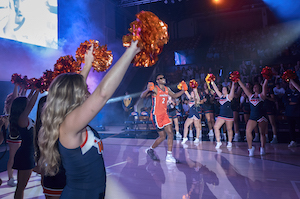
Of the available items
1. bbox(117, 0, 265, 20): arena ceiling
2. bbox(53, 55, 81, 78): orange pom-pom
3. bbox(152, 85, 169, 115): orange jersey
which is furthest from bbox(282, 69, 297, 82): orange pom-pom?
bbox(117, 0, 265, 20): arena ceiling

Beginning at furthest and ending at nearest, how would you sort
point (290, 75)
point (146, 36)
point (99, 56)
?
point (290, 75), point (99, 56), point (146, 36)

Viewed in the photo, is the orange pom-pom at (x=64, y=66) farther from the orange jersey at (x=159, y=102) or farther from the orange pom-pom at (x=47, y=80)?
the orange jersey at (x=159, y=102)

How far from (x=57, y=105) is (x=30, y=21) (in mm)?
8107

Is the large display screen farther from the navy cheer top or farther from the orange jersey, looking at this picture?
the navy cheer top

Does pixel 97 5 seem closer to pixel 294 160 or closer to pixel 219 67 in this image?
pixel 219 67

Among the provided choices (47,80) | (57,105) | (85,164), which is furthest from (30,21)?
(85,164)

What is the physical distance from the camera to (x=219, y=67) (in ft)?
44.9

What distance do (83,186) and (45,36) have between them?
9.04 meters

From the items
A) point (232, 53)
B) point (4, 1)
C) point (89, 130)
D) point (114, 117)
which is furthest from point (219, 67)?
point (89, 130)

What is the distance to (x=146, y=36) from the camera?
1.16 m

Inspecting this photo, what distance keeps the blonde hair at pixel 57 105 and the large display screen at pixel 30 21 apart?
7.43 meters

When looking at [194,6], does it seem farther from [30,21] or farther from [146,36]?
[146,36]

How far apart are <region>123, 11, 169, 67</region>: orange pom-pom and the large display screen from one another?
7.67m

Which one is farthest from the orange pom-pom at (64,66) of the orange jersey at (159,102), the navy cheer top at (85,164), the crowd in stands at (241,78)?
the crowd in stands at (241,78)
